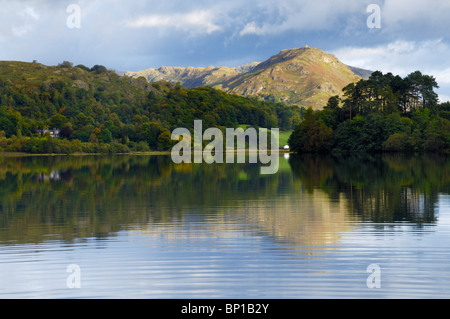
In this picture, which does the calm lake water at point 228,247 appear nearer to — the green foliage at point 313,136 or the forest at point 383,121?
the forest at point 383,121

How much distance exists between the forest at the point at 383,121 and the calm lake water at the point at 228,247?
8848 cm

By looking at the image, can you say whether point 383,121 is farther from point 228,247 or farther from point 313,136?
point 228,247

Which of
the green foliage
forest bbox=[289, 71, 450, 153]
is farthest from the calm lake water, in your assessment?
the green foliage

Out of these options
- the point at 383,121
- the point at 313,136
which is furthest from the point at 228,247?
the point at 313,136

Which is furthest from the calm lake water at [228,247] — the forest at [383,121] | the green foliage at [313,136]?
the green foliage at [313,136]

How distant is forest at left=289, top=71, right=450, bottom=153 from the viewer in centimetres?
11181

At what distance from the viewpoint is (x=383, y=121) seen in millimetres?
115312

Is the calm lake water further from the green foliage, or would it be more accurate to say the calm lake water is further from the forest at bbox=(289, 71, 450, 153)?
the green foliage

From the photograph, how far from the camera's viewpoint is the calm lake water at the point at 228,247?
1109 cm

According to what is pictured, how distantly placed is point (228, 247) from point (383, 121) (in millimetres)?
107318
